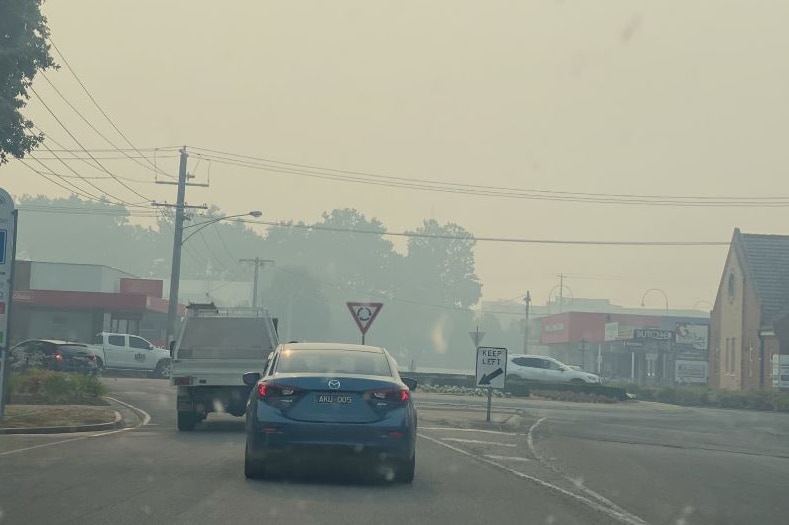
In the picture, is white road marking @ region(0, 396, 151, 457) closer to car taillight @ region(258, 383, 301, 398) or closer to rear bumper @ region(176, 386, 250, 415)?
rear bumper @ region(176, 386, 250, 415)

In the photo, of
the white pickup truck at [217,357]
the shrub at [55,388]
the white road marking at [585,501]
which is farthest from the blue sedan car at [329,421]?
the shrub at [55,388]

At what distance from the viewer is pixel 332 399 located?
12.2 m

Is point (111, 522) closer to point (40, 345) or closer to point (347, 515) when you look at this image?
point (347, 515)

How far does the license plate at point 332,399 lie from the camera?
12141mm

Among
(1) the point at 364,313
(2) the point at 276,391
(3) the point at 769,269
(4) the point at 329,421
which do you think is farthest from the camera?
(3) the point at 769,269

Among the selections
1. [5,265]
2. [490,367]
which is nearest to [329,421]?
[5,265]

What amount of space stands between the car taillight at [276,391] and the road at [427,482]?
3.13ft

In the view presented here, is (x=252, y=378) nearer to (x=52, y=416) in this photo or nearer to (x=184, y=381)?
(x=184, y=381)

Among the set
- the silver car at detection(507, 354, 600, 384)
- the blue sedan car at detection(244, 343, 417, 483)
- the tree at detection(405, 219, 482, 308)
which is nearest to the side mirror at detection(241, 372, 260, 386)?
the blue sedan car at detection(244, 343, 417, 483)

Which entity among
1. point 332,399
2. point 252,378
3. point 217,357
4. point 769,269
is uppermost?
point 769,269

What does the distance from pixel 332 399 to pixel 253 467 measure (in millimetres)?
1140

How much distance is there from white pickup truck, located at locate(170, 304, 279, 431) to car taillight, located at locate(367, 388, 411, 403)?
6.41 meters

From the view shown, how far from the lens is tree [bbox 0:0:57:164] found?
24891 mm

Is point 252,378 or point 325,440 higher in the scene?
point 252,378
